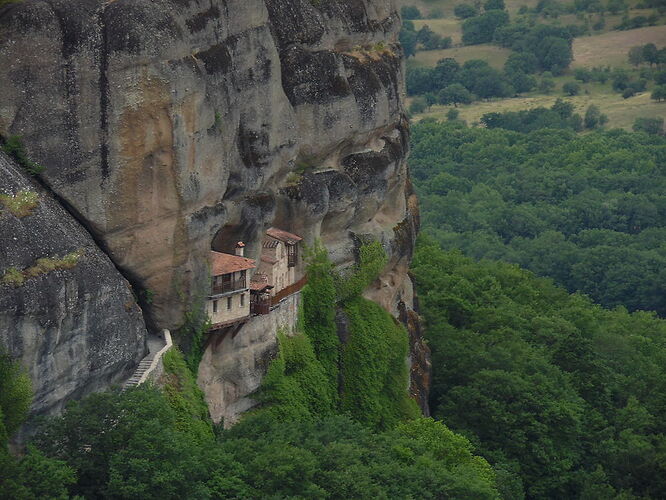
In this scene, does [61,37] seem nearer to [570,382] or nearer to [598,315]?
[570,382]

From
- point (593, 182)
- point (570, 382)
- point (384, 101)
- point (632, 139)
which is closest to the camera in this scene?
point (384, 101)

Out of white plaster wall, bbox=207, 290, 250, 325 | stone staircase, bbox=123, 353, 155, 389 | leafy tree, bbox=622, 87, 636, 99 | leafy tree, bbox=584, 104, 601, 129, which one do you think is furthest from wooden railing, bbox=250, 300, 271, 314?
leafy tree, bbox=622, 87, 636, 99

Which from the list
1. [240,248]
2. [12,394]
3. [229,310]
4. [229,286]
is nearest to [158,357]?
[229,286]

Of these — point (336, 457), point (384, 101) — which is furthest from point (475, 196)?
point (336, 457)

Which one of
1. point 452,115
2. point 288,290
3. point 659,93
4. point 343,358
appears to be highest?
point 288,290

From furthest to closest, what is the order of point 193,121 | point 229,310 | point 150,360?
point 229,310
point 193,121
point 150,360

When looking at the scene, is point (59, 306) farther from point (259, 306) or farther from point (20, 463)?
point (259, 306)

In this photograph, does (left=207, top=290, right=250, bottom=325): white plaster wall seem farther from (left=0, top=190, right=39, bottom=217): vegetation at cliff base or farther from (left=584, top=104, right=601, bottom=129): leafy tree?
(left=584, top=104, right=601, bottom=129): leafy tree
